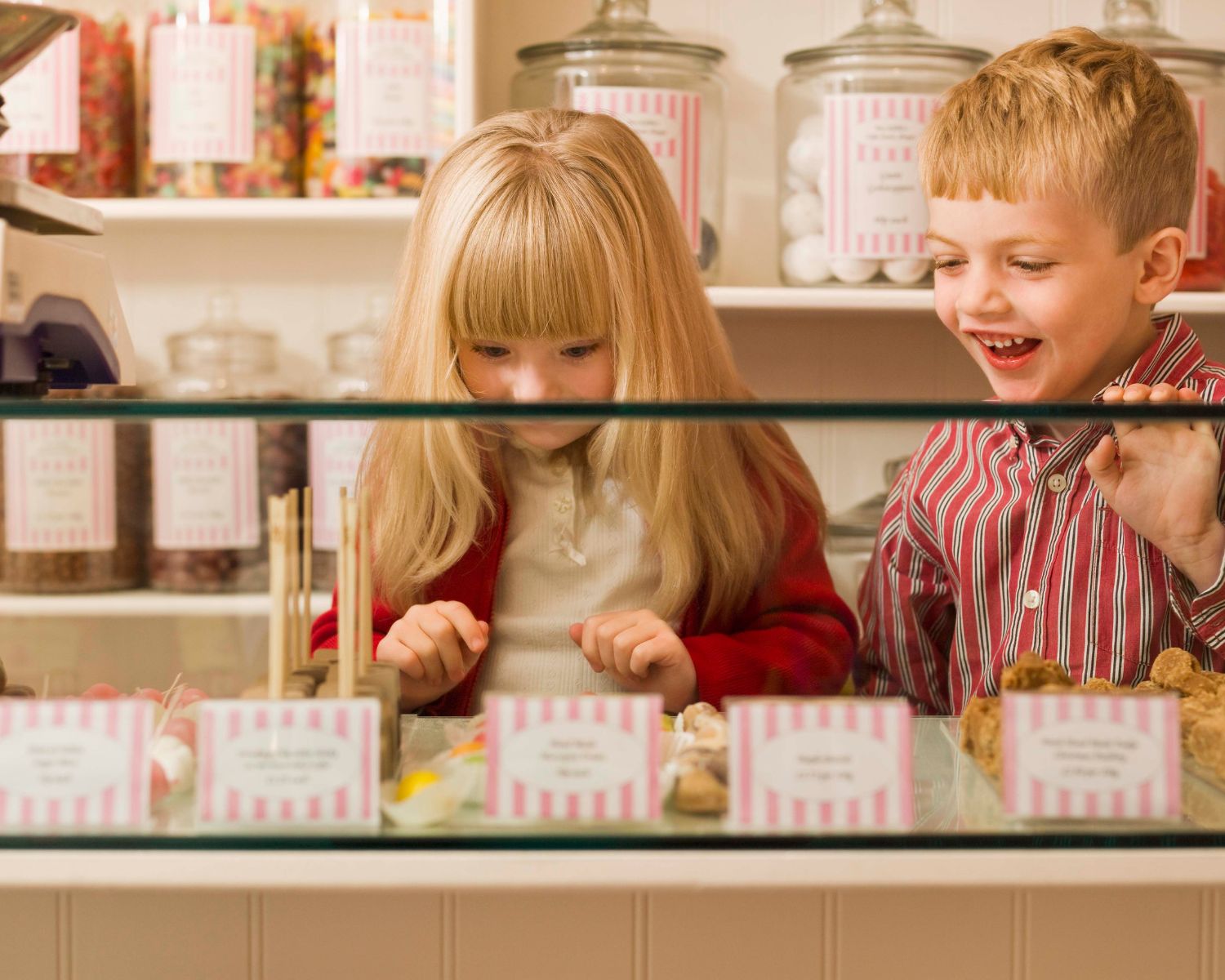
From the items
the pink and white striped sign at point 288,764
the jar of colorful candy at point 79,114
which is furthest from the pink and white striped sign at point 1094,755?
the jar of colorful candy at point 79,114

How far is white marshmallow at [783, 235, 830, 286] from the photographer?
135 centimetres

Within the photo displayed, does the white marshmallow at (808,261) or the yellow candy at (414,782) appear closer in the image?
the yellow candy at (414,782)

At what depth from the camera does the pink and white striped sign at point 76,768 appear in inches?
23.6

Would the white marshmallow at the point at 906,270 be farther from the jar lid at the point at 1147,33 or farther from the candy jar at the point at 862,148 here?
the jar lid at the point at 1147,33

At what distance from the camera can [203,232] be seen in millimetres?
1559

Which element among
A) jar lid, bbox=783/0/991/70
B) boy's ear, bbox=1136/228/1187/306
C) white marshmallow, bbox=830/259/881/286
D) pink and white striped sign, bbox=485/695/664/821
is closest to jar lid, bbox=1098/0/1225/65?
jar lid, bbox=783/0/991/70

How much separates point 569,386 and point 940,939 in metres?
0.42

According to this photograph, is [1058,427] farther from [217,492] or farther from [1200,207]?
[1200,207]

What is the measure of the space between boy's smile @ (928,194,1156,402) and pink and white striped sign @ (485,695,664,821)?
1.63ft

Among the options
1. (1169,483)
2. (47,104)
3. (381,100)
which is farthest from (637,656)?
(47,104)

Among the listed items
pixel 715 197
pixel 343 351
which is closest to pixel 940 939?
pixel 715 197

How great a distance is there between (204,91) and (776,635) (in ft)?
3.20

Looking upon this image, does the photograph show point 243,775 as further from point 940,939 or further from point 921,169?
point 921,169

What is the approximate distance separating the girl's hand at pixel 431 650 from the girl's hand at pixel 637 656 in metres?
0.06
